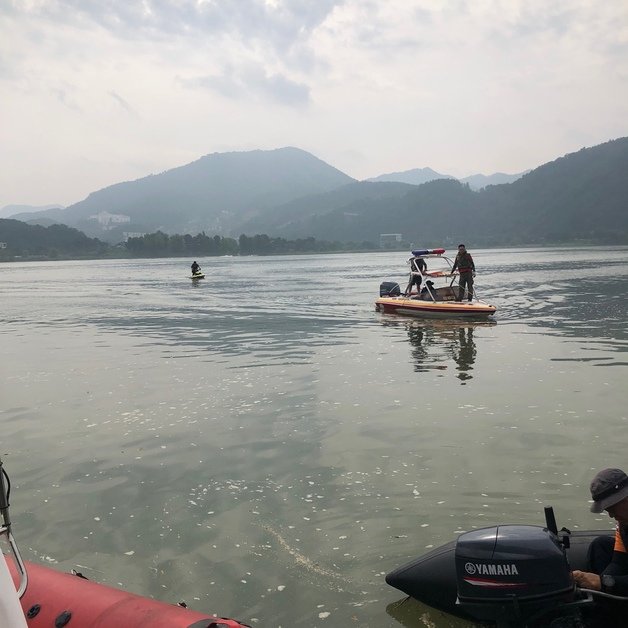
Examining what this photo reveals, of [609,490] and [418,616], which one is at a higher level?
[609,490]

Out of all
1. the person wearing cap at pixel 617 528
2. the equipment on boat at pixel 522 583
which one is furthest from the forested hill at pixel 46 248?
the person wearing cap at pixel 617 528

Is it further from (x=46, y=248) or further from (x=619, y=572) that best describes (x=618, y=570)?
(x=46, y=248)

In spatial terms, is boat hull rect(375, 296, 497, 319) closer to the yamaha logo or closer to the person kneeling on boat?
the person kneeling on boat

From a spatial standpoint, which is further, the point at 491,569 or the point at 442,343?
the point at 442,343

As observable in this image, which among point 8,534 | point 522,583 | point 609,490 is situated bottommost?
point 522,583

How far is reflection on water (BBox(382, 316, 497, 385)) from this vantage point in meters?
15.1

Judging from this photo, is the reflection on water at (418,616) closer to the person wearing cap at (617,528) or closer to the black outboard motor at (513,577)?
the black outboard motor at (513,577)

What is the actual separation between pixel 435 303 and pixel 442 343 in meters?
5.41

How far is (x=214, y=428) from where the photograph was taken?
1051 centimetres

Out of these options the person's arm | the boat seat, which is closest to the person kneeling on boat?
the boat seat

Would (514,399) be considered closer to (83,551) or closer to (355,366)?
(355,366)

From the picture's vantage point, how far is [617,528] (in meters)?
4.39

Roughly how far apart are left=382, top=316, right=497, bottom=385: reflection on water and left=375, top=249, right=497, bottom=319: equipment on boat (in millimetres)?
388

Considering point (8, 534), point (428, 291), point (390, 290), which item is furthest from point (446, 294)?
point (8, 534)
